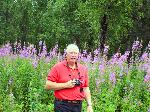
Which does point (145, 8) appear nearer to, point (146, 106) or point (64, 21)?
point (64, 21)

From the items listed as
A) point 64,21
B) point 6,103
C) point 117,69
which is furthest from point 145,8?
point 6,103

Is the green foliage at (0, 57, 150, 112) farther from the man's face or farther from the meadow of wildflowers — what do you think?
the man's face

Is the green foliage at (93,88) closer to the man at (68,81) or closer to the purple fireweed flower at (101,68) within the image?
the purple fireweed flower at (101,68)

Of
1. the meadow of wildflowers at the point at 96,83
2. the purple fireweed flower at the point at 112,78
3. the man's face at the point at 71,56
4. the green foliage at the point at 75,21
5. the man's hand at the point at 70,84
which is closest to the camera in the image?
the man's hand at the point at 70,84

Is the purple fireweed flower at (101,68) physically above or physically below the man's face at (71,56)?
below

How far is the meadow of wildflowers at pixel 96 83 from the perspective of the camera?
Result: 10.5 m

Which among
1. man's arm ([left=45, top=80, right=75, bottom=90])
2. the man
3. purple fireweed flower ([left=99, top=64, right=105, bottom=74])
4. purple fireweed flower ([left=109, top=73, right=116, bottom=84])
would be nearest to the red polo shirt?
the man

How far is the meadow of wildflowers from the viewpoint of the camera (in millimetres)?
10523

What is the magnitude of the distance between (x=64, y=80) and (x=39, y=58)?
20.5 ft

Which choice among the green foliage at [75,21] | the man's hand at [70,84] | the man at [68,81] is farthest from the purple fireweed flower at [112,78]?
the man's hand at [70,84]

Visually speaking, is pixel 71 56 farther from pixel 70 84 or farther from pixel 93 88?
pixel 93 88

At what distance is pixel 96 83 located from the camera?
10.9 meters

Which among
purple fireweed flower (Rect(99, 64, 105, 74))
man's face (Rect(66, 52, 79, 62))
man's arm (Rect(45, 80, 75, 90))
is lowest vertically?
purple fireweed flower (Rect(99, 64, 105, 74))

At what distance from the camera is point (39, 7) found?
5553cm
